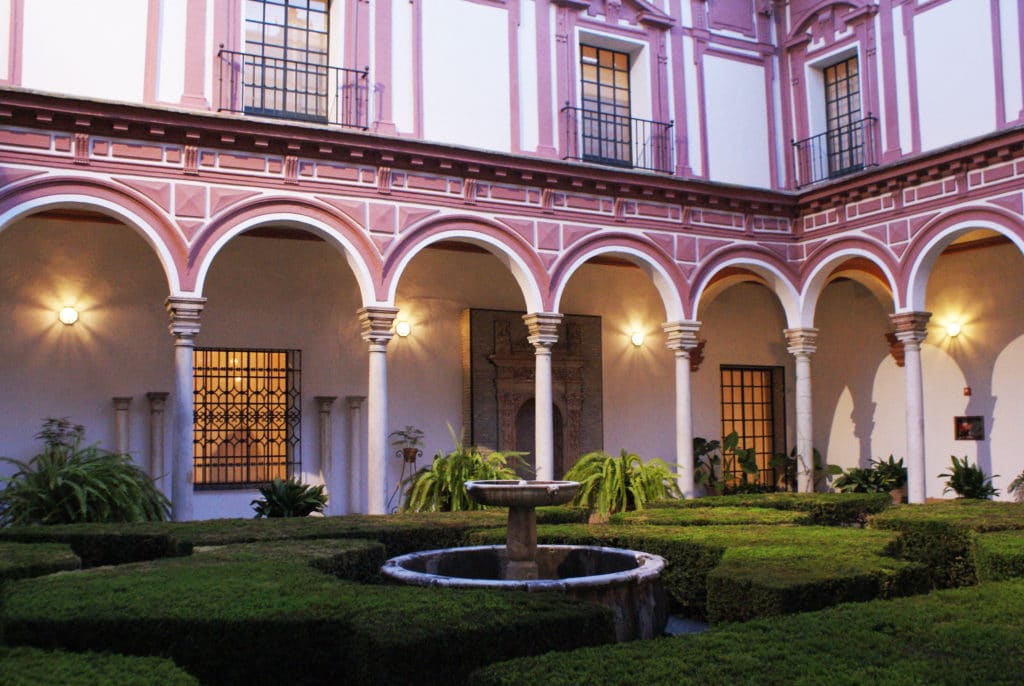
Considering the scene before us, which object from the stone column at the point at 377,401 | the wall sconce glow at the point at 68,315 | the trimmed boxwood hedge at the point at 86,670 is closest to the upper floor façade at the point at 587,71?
the stone column at the point at 377,401

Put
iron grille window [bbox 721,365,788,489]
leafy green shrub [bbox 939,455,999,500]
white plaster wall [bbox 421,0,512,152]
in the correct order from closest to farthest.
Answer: white plaster wall [bbox 421,0,512,152], leafy green shrub [bbox 939,455,999,500], iron grille window [bbox 721,365,788,489]

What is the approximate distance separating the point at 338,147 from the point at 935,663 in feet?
31.5

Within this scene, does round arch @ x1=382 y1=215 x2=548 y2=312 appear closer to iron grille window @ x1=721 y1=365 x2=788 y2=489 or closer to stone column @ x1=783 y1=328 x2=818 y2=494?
stone column @ x1=783 y1=328 x2=818 y2=494

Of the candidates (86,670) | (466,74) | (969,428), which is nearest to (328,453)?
(466,74)

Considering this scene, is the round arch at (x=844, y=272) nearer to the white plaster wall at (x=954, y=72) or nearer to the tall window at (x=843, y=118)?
the tall window at (x=843, y=118)

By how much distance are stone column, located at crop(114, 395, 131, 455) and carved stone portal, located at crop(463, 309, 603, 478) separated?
482cm

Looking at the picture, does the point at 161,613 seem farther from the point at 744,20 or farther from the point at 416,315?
the point at 744,20

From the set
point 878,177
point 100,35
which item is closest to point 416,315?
point 100,35

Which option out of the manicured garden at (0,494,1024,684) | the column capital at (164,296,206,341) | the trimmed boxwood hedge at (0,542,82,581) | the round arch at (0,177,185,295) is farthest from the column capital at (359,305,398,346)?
the trimmed boxwood hedge at (0,542,82,581)

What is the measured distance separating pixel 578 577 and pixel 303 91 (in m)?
8.00

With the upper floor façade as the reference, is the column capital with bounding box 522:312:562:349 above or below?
below

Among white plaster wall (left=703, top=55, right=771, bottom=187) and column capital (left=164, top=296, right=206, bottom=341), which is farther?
white plaster wall (left=703, top=55, right=771, bottom=187)

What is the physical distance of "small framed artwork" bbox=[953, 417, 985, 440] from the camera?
1515 cm

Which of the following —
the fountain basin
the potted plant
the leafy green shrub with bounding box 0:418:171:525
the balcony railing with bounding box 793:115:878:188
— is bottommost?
the fountain basin
